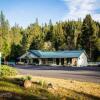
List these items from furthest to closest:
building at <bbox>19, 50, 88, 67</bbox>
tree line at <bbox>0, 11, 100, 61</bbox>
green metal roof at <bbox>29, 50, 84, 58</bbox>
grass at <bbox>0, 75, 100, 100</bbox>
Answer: tree line at <bbox>0, 11, 100, 61</bbox> < green metal roof at <bbox>29, 50, 84, 58</bbox> < building at <bbox>19, 50, 88, 67</bbox> < grass at <bbox>0, 75, 100, 100</bbox>

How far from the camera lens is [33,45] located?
102 meters

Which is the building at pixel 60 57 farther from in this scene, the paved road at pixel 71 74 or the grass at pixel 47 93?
the grass at pixel 47 93

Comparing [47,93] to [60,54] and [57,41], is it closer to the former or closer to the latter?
[60,54]

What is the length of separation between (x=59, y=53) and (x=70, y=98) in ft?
227

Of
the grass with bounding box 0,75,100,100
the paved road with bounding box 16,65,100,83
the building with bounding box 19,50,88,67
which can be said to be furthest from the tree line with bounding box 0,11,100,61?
the grass with bounding box 0,75,100,100

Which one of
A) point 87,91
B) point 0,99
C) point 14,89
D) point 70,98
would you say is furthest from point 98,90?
point 0,99

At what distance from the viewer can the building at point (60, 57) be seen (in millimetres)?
81562

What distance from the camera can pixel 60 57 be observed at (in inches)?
3233

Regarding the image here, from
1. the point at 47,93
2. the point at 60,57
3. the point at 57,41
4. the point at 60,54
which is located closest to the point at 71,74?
the point at 47,93

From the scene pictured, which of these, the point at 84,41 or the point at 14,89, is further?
the point at 84,41

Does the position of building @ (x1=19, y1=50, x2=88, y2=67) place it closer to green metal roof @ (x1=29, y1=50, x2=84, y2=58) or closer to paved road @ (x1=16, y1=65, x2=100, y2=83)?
green metal roof @ (x1=29, y1=50, x2=84, y2=58)

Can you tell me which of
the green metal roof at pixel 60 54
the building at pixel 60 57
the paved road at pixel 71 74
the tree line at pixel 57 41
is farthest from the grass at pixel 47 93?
the tree line at pixel 57 41

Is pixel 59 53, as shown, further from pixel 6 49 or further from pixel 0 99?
pixel 0 99

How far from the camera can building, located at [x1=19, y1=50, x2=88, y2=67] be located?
8156 centimetres
